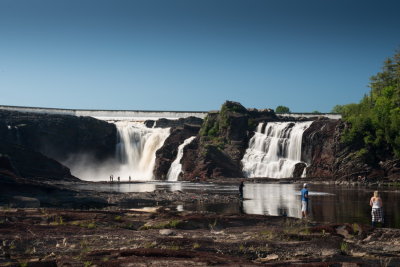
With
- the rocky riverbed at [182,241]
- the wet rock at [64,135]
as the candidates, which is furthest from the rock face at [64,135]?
the rocky riverbed at [182,241]

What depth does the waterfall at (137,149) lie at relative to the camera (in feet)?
362

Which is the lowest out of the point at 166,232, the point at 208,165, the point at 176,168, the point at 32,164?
the point at 176,168

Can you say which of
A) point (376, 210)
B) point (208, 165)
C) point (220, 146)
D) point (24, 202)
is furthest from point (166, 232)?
point (220, 146)

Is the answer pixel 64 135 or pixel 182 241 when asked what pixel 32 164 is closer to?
pixel 64 135

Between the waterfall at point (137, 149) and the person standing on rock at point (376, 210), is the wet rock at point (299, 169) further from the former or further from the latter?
the person standing on rock at point (376, 210)

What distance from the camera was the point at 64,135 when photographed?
115 m

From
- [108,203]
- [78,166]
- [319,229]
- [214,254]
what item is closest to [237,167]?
[78,166]

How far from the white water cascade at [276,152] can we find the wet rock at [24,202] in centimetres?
6060

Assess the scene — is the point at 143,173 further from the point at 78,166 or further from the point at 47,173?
the point at 47,173

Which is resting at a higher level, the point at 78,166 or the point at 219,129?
the point at 219,129

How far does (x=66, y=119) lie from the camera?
382 ft

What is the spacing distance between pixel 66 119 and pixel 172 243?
9896 cm

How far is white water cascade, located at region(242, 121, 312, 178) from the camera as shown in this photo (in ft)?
317

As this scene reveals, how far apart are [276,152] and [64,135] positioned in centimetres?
4486
